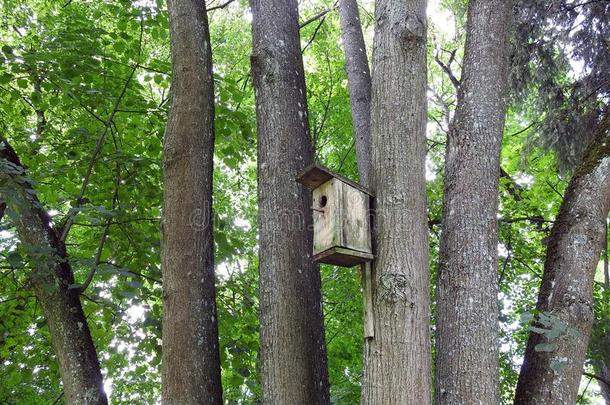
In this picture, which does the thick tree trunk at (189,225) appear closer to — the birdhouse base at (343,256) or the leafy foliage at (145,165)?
the leafy foliage at (145,165)

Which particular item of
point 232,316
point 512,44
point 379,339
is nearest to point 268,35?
point 379,339

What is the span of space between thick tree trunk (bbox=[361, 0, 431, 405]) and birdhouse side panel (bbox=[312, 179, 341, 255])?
16cm

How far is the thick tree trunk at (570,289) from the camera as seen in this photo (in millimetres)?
2254

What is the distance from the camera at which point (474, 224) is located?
233 cm

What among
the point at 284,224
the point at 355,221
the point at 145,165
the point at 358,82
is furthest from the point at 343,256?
the point at 145,165

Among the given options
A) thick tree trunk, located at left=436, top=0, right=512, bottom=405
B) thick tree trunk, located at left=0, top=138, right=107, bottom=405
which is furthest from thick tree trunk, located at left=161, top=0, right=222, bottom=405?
thick tree trunk, located at left=436, top=0, right=512, bottom=405

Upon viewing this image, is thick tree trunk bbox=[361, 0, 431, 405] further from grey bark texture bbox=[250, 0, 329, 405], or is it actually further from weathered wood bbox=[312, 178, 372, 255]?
grey bark texture bbox=[250, 0, 329, 405]

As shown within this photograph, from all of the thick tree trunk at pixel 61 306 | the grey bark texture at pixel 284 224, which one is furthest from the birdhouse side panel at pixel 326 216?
the thick tree trunk at pixel 61 306

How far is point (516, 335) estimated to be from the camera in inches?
283

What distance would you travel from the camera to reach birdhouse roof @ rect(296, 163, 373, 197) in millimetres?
2260

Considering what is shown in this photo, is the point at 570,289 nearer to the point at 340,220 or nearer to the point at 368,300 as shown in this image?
the point at 368,300

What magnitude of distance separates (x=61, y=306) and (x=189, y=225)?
1.06 metres

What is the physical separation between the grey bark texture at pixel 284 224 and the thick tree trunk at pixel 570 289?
94 cm

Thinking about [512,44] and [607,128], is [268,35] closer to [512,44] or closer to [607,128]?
Answer: [607,128]
